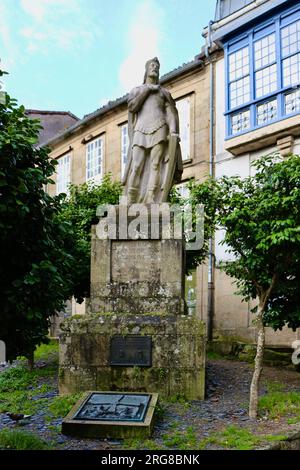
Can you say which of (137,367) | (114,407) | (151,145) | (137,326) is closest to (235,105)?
(151,145)

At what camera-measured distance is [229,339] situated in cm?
1606

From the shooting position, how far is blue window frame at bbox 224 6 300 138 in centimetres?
1557

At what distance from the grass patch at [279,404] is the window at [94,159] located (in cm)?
1665

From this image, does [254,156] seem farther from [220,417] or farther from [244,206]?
[220,417]

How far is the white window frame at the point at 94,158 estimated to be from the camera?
23.6 m

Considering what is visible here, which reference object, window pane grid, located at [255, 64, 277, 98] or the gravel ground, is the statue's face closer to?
the gravel ground

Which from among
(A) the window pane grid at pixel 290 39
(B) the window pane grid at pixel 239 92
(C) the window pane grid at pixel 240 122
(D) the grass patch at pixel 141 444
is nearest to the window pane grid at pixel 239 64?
(B) the window pane grid at pixel 239 92

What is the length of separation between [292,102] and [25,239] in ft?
39.2

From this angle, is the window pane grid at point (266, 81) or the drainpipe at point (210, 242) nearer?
the window pane grid at point (266, 81)

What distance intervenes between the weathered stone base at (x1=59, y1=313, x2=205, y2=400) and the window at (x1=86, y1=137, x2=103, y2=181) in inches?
618

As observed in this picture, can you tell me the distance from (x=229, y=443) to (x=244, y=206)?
140 inches

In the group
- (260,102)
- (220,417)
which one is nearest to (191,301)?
(260,102)

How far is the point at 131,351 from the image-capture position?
27.1 feet

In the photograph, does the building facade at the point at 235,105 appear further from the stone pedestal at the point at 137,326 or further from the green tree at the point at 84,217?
the stone pedestal at the point at 137,326
